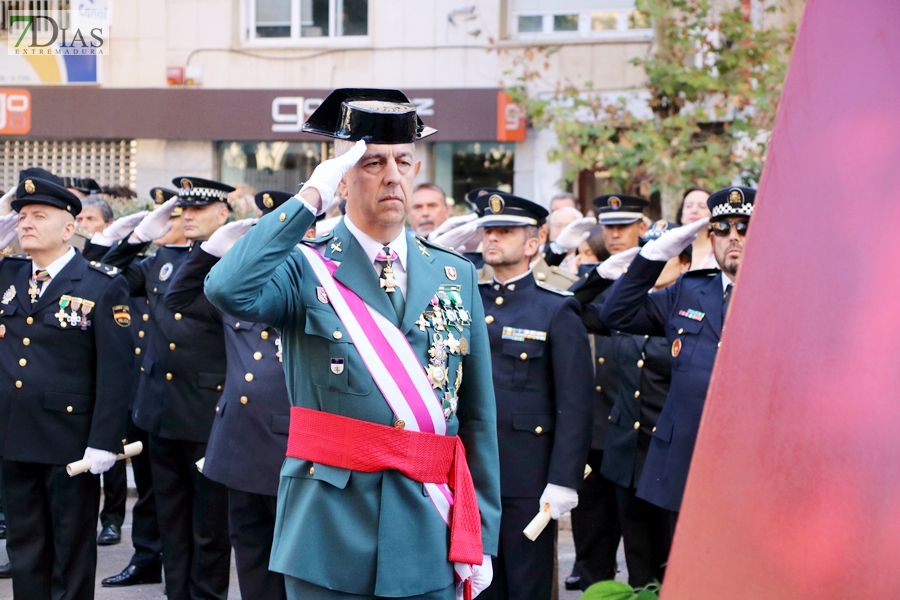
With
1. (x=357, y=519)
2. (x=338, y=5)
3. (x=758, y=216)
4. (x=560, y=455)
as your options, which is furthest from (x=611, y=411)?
(x=338, y=5)

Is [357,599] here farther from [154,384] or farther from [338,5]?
[338,5]

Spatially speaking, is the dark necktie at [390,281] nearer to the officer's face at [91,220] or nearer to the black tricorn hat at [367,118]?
the black tricorn hat at [367,118]

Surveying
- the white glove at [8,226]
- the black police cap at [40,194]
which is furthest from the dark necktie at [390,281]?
the white glove at [8,226]

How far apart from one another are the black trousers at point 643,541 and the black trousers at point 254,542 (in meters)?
1.66

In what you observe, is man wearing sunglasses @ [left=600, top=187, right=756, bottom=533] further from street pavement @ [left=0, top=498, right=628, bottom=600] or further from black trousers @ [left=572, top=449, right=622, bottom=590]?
street pavement @ [left=0, top=498, right=628, bottom=600]

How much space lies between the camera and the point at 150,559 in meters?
6.08

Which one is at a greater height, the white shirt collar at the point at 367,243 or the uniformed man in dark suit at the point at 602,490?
the white shirt collar at the point at 367,243

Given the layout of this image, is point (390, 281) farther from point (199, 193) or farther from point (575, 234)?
point (575, 234)

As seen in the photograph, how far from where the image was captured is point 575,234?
6.73m

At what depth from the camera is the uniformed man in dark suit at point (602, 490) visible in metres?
5.89

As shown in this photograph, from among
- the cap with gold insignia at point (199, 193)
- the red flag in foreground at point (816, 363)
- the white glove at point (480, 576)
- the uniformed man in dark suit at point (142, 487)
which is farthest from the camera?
the uniformed man in dark suit at point (142, 487)

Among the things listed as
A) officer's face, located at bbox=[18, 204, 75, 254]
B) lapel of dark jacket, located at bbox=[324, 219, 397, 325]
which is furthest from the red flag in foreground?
officer's face, located at bbox=[18, 204, 75, 254]

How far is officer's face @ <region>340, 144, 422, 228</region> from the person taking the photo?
8.50 ft

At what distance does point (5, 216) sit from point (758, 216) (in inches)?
187
